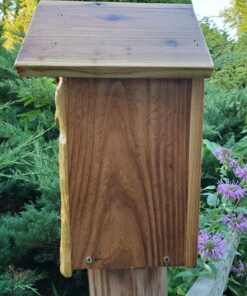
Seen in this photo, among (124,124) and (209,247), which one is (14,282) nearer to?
(209,247)

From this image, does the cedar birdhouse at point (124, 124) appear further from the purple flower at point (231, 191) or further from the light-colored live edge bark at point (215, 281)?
the purple flower at point (231, 191)

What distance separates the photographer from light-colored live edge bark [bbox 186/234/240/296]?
1504mm

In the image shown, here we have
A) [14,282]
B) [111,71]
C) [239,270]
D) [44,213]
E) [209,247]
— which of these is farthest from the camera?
[239,270]

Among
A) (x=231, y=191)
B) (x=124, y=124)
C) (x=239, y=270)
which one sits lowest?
(x=239, y=270)

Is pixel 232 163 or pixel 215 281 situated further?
pixel 232 163

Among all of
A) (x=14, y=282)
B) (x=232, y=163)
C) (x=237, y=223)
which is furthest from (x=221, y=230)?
(x=14, y=282)

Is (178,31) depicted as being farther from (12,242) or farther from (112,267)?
(12,242)

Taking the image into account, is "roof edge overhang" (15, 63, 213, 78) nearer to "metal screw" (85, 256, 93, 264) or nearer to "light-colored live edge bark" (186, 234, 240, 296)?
"metal screw" (85, 256, 93, 264)

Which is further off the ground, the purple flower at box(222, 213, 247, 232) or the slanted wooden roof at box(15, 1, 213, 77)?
the slanted wooden roof at box(15, 1, 213, 77)

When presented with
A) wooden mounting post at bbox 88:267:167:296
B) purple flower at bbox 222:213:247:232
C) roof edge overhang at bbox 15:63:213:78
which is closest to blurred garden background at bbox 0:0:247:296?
purple flower at bbox 222:213:247:232

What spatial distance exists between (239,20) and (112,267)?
1269cm

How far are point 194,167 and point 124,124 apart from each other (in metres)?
0.19

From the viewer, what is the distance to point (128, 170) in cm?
98

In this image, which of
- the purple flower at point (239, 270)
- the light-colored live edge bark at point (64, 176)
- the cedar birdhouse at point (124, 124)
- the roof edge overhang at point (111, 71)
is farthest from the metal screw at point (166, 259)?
the purple flower at point (239, 270)
